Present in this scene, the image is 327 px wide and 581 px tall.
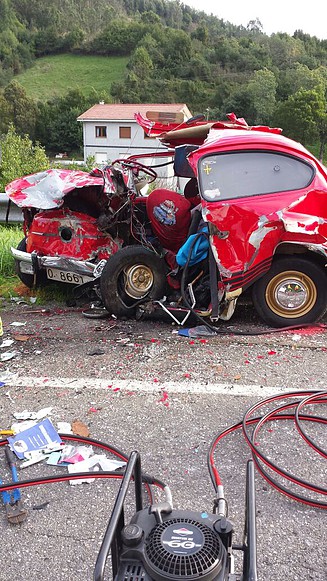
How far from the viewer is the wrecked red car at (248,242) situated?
4.41m

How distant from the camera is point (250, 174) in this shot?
4559 millimetres

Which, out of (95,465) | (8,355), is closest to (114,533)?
(95,465)

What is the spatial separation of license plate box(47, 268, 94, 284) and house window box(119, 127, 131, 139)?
5283 cm

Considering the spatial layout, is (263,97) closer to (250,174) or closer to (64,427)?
(250,174)

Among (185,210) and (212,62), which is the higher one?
(212,62)

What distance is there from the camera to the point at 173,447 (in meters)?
2.83

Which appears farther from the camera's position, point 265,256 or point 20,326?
point 20,326

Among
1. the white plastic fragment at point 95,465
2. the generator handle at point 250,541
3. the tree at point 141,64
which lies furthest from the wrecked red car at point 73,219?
the tree at point 141,64

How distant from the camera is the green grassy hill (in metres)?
94.1

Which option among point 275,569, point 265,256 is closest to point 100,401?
point 275,569

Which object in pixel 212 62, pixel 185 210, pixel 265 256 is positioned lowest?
pixel 265 256

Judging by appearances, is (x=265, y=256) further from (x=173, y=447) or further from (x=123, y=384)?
(x=173, y=447)

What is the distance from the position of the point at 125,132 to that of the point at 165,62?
60591 mm

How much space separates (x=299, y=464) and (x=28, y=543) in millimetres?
1529
